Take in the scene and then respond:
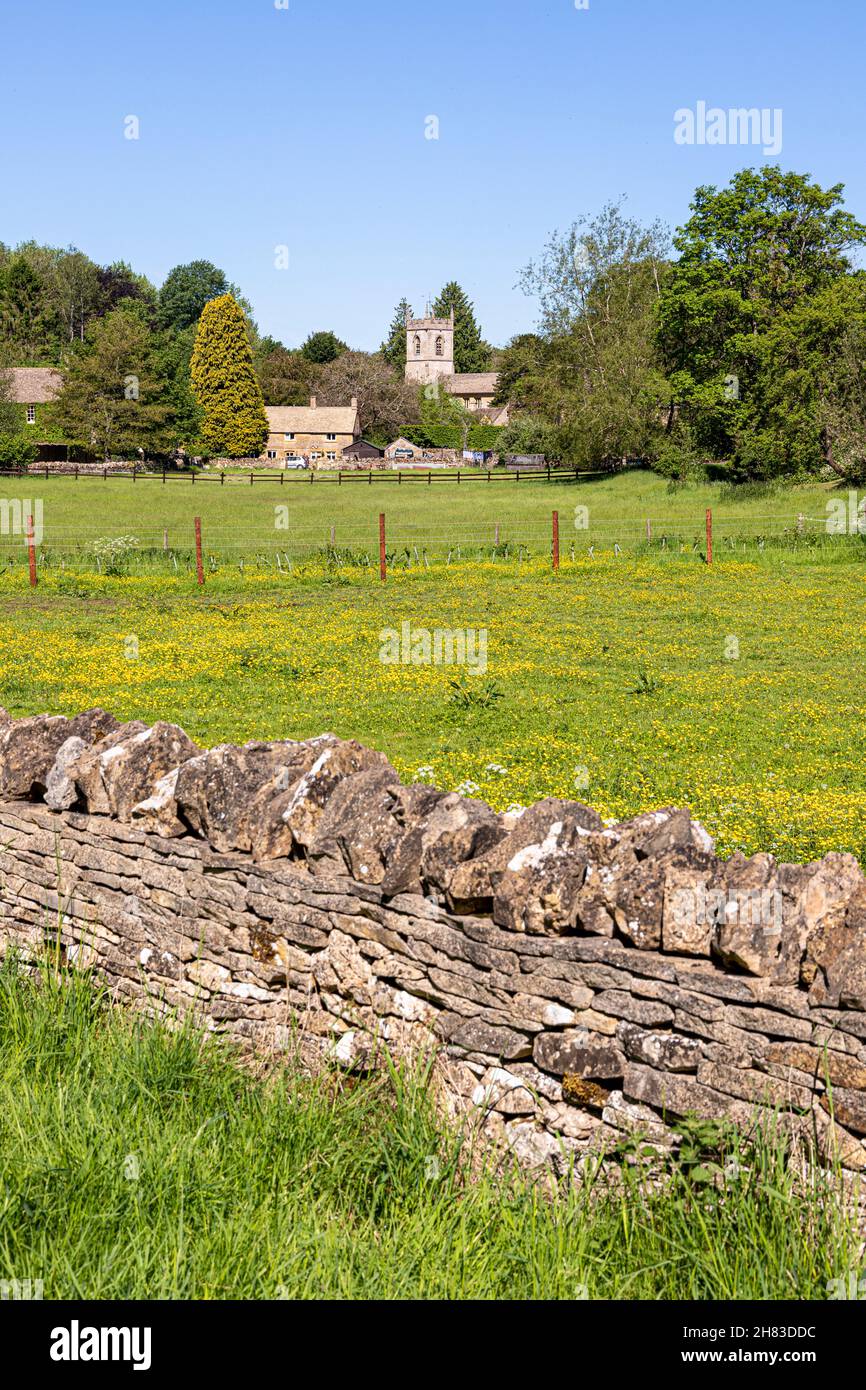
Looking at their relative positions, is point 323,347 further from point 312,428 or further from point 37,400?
point 37,400

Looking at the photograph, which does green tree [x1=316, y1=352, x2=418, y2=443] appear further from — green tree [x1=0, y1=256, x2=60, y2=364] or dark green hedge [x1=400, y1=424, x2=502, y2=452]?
green tree [x1=0, y1=256, x2=60, y2=364]

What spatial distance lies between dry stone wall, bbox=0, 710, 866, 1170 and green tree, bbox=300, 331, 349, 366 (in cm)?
12575

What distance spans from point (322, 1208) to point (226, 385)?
86314 millimetres

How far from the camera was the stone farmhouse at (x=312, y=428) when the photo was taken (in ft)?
333

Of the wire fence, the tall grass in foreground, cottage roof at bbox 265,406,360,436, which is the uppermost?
cottage roof at bbox 265,406,360,436

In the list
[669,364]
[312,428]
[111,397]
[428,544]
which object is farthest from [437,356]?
[428,544]

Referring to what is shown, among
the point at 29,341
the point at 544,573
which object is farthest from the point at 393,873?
the point at 29,341

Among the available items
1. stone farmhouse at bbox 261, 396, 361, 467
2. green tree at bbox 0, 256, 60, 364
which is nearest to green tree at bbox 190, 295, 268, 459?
stone farmhouse at bbox 261, 396, 361, 467

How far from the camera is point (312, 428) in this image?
102 meters

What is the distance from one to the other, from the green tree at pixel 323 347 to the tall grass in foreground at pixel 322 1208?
127 m

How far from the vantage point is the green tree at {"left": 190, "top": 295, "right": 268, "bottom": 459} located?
8512 cm

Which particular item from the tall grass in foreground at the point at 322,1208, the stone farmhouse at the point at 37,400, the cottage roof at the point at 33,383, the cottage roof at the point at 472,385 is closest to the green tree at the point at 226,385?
the stone farmhouse at the point at 37,400
